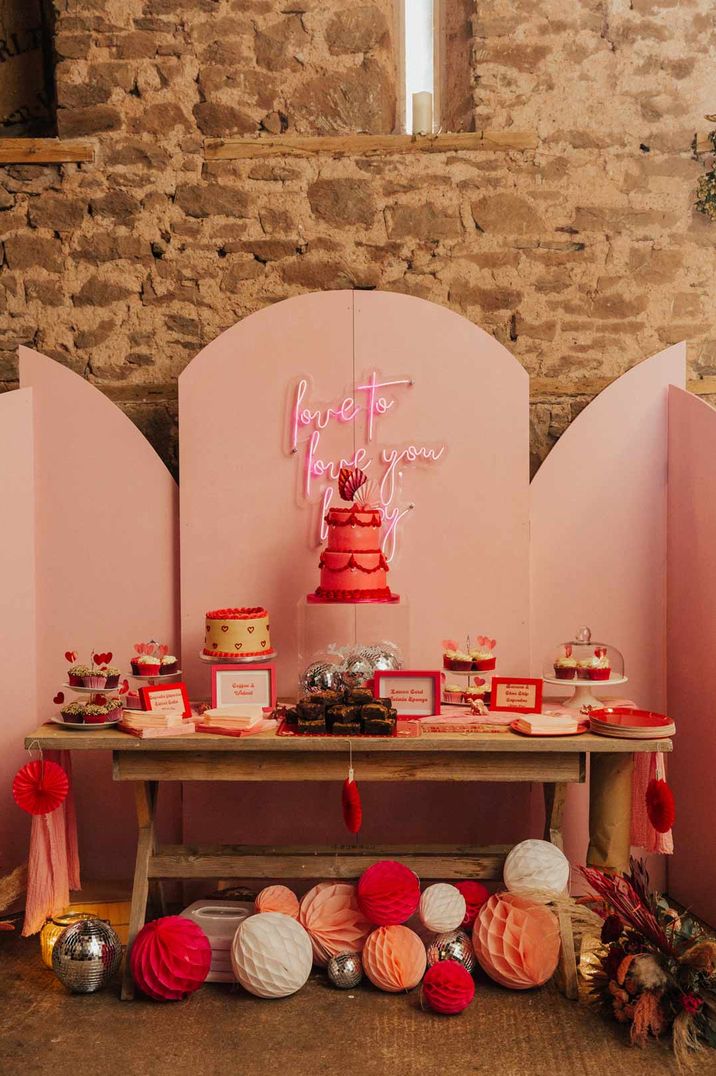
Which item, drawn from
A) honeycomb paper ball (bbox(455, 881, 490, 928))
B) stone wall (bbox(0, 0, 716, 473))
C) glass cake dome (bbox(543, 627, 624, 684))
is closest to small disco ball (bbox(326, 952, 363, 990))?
honeycomb paper ball (bbox(455, 881, 490, 928))

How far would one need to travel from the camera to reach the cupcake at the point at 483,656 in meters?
3.96

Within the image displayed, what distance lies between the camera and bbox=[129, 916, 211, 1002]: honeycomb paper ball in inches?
133

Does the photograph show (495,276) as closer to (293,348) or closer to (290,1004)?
(293,348)

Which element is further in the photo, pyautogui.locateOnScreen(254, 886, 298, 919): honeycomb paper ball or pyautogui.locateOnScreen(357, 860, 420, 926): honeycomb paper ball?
pyautogui.locateOnScreen(254, 886, 298, 919): honeycomb paper ball

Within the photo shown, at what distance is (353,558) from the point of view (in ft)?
12.7

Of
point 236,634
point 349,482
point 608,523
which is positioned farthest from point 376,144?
point 236,634

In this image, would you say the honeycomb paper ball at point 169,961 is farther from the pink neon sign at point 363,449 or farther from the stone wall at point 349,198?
the stone wall at point 349,198

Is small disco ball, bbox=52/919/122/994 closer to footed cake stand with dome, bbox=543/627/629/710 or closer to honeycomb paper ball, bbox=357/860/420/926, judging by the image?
honeycomb paper ball, bbox=357/860/420/926

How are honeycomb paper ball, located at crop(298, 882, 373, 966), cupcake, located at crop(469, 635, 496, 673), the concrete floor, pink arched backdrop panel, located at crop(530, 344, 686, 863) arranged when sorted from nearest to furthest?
the concrete floor < honeycomb paper ball, located at crop(298, 882, 373, 966) < cupcake, located at crop(469, 635, 496, 673) < pink arched backdrop panel, located at crop(530, 344, 686, 863)

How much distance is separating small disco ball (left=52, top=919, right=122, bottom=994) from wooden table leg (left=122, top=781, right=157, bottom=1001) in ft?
0.26

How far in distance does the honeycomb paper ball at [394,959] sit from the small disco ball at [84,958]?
3.10ft

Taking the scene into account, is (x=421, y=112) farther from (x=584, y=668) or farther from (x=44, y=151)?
(x=584, y=668)

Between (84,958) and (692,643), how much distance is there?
2.76 metres

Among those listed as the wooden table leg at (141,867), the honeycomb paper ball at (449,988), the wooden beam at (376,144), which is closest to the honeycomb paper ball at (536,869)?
the honeycomb paper ball at (449,988)
